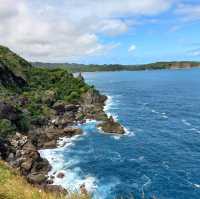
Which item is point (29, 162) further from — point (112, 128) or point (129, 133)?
point (129, 133)

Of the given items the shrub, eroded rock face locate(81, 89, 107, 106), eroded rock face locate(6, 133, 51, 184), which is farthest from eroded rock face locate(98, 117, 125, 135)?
eroded rock face locate(81, 89, 107, 106)

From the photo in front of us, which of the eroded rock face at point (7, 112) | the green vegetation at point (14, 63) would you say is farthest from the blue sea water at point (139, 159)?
the green vegetation at point (14, 63)

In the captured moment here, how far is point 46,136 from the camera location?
8969 centimetres

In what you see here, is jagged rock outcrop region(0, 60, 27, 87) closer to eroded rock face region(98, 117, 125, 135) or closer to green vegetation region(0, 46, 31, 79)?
green vegetation region(0, 46, 31, 79)

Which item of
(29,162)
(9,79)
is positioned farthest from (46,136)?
(9,79)

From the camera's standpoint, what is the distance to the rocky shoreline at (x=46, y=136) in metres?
65.1

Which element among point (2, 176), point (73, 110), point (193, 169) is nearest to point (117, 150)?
point (193, 169)

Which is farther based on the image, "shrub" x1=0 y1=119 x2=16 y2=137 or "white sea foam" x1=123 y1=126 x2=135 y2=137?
"white sea foam" x1=123 y1=126 x2=135 y2=137

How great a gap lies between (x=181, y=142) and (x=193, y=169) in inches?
701

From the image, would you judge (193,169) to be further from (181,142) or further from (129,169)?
(181,142)

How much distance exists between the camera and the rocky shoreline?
65125 millimetres

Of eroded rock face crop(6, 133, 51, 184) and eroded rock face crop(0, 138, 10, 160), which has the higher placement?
eroded rock face crop(0, 138, 10, 160)

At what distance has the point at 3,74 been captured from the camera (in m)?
130

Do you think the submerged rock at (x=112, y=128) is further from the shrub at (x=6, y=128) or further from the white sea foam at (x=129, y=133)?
the shrub at (x=6, y=128)
